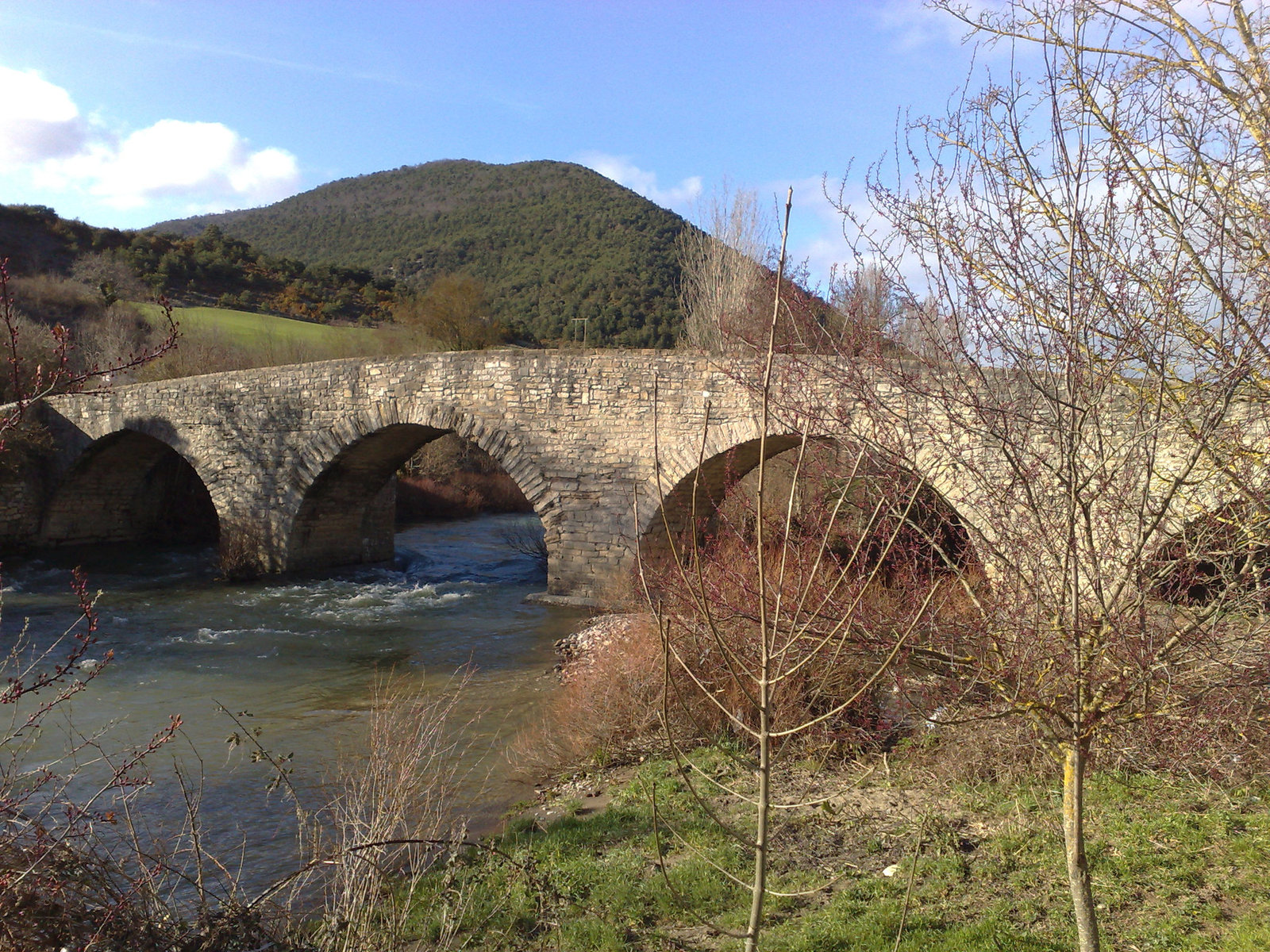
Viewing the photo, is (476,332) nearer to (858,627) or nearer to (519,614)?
(519,614)

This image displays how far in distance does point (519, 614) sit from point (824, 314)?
8126 mm

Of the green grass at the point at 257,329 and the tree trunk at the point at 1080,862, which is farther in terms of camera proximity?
the green grass at the point at 257,329

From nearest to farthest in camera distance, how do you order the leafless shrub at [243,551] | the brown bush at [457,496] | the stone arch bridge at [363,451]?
the stone arch bridge at [363,451] → the leafless shrub at [243,551] → the brown bush at [457,496]

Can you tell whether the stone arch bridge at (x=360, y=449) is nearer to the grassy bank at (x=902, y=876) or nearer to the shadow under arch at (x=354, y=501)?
the shadow under arch at (x=354, y=501)

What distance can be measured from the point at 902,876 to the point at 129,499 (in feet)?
61.6

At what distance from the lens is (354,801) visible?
4055 millimetres

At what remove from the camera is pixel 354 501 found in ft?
50.5

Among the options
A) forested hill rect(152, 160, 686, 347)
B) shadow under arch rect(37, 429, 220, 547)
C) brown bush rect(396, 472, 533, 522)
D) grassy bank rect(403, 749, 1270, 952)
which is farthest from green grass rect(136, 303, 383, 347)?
grassy bank rect(403, 749, 1270, 952)

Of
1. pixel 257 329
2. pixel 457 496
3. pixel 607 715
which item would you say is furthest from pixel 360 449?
pixel 257 329

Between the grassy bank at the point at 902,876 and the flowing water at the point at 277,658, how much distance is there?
1.03 metres

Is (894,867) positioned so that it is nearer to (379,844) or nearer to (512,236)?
(379,844)

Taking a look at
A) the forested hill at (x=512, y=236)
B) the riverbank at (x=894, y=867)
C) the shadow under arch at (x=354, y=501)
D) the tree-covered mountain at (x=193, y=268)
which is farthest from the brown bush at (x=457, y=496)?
the riverbank at (x=894, y=867)

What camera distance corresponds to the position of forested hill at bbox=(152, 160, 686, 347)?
3619 cm

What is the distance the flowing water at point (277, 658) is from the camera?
5.85 metres
